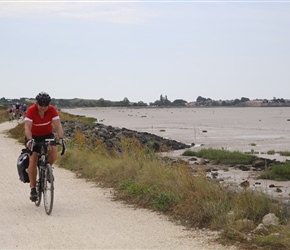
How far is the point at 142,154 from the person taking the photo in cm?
1479

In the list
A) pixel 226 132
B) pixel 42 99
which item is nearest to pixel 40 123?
pixel 42 99

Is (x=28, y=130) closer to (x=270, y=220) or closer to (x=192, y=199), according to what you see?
(x=192, y=199)

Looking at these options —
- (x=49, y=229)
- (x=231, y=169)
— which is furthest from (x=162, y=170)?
(x=231, y=169)

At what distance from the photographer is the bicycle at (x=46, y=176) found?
990 cm

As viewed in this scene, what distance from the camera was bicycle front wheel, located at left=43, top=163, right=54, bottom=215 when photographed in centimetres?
986

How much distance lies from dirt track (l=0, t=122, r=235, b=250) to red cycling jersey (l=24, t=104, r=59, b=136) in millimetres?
1266

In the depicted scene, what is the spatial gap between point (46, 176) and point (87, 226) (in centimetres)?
144

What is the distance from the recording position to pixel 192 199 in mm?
9758

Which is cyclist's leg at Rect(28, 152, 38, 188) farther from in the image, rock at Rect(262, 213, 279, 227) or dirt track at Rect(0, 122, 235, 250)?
rock at Rect(262, 213, 279, 227)

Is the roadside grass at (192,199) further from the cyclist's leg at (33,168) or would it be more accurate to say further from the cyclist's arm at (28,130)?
the cyclist's arm at (28,130)

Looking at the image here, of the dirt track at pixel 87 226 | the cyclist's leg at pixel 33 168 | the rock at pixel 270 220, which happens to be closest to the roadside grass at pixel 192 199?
the rock at pixel 270 220

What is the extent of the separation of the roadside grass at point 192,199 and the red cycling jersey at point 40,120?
201 cm

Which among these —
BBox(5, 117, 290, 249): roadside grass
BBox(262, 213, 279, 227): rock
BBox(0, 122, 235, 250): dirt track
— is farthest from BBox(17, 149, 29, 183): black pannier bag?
BBox(262, 213, 279, 227): rock

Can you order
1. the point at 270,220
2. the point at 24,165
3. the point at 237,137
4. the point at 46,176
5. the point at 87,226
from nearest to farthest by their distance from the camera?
1. the point at 270,220
2. the point at 87,226
3. the point at 46,176
4. the point at 24,165
5. the point at 237,137
